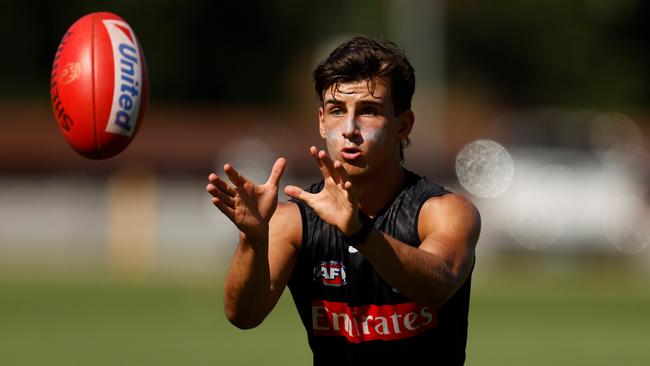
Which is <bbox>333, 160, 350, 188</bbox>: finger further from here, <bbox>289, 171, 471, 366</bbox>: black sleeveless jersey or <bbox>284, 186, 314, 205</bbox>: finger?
<bbox>289, 171, 471, 366</bbox>: black sleeveless jersey

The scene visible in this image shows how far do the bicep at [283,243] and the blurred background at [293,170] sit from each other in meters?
1.51

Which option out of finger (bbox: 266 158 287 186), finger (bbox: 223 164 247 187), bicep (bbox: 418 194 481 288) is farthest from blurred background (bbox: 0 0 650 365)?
finger (bbox: 223 164 247 187)

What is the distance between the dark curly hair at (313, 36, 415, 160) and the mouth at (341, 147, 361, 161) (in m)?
0.32

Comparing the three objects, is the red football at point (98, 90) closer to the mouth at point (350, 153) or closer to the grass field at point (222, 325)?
the mouth at point (350, 153)

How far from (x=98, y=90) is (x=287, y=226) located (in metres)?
1.84

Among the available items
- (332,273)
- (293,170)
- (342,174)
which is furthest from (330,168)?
(293,170)

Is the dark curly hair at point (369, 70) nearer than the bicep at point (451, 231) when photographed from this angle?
No

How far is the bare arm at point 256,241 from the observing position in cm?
630

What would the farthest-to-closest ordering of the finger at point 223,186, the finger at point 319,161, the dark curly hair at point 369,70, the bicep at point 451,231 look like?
the dark curly hair at point 369,70
the bicep at point 451,231
the finger at point 223,186
the finger at point 319,161

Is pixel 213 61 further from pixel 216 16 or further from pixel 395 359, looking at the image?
pixel 395 359

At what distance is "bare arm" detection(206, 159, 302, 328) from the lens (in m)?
6.30

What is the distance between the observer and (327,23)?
5203cm

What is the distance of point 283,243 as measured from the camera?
271 inches

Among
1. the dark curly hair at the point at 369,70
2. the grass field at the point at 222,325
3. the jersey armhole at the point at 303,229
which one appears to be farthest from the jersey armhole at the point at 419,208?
the grass field at the point at 222,325
